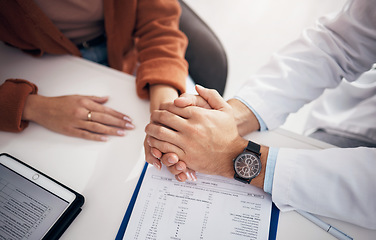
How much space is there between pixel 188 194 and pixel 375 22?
2.56ft

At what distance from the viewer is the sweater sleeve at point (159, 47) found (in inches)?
32.2

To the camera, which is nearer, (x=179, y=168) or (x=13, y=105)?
(x=179, y=168)

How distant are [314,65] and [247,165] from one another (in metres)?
0.44

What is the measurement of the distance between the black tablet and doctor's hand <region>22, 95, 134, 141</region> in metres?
0.16

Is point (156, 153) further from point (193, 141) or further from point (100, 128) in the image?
point (100, 128)

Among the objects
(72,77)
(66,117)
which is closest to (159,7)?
(72,77)

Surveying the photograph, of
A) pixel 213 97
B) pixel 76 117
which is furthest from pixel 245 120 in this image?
pixel 76 117

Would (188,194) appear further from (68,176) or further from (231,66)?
(231,66)

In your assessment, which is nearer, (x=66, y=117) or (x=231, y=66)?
(x=66, y=117)

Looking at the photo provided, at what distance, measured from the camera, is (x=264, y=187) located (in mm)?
599

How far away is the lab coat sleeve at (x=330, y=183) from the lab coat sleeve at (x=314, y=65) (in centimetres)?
17

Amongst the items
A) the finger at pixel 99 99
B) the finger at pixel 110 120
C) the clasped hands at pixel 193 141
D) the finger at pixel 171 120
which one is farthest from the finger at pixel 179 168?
the finger at pixel 99 99

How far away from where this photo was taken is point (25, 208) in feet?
1.89

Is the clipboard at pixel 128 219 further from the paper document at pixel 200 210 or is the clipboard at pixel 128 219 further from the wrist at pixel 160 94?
the wrist at pixel 160 94
